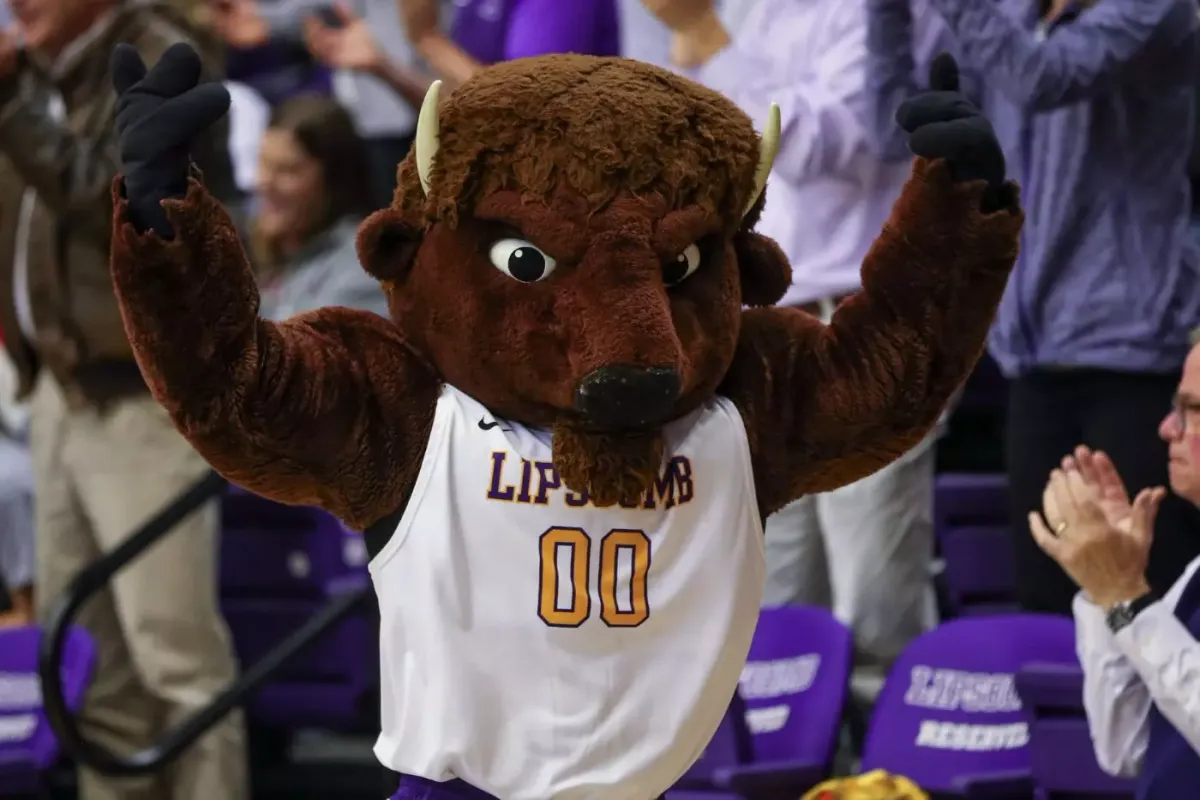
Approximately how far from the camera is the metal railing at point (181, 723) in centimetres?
312

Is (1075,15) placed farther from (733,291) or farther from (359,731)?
(359,731)

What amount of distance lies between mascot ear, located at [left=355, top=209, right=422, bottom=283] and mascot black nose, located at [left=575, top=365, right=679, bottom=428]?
0.26 metres

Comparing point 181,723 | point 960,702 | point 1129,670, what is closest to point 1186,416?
point 1129,670

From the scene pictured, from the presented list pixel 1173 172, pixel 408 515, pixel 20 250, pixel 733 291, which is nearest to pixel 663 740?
pixel 408 515

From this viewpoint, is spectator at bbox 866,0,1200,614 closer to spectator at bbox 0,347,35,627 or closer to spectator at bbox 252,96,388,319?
spectator at bbox 252,96,388,319

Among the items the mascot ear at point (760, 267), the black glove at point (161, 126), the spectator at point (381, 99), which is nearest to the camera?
the black glove at point (161, 126)

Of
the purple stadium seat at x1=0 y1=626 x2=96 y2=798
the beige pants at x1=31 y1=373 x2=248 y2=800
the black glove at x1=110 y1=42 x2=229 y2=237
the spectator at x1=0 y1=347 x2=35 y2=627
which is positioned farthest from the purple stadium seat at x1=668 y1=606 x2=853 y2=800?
the spectator at x1=0 y1=347 x2=35 y2=627

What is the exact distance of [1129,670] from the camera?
2365mm

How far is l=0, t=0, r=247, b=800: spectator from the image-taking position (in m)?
3.23

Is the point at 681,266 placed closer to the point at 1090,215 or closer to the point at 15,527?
the point at 1090,215

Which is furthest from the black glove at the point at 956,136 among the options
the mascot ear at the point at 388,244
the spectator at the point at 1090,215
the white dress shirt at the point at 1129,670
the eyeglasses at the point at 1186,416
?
the spectator at the point at 1090,215

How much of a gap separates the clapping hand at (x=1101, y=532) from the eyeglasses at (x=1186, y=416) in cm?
10

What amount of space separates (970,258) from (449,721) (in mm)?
713

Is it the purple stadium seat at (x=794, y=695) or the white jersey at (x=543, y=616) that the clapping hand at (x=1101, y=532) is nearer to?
the purple stadium seat at (x=794, y=695)
